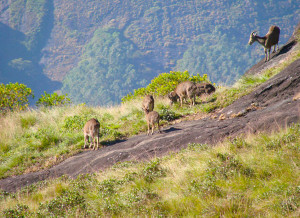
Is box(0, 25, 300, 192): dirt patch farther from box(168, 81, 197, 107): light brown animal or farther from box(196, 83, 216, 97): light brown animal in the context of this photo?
box(196, 83, 216, 97): light brown animal

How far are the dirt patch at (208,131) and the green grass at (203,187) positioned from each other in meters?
1.05

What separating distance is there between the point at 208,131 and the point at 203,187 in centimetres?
354

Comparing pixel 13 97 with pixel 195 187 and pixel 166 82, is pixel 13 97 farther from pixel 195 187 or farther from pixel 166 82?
pixel 195 187

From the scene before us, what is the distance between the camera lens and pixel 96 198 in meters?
5.83

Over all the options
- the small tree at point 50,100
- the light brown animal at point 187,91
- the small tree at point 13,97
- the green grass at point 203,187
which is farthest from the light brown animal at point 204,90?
the small tree at point 13,97

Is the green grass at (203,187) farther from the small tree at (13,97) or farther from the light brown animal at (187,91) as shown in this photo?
the small tree at (13,97)

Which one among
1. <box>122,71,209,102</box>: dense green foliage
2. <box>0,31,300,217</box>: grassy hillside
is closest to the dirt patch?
<box>0,31,300,217</box>: grassy hillside

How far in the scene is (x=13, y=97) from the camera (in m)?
16.7

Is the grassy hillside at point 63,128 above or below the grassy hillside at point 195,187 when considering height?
above

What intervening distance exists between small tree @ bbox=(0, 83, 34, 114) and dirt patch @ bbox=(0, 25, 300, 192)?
7994mm

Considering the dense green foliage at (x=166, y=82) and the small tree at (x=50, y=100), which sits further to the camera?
the dense green foliage at (x=166, y=82)

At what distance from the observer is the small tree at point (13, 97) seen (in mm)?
16161

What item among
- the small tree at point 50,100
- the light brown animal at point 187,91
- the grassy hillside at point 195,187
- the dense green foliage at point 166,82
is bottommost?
the grassy hillside at point 195,187

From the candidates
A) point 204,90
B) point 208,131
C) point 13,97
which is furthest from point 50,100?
point 208,131
